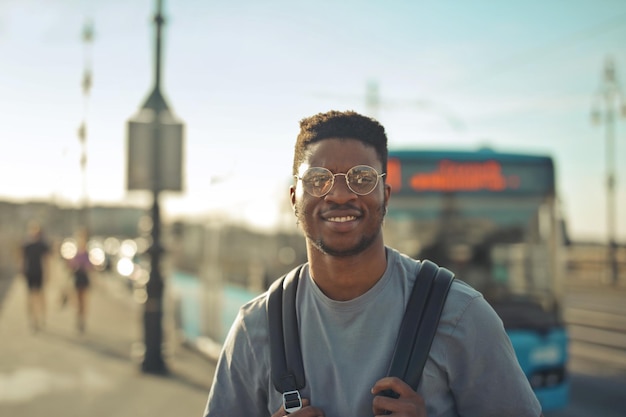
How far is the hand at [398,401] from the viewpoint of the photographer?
6.34 feet

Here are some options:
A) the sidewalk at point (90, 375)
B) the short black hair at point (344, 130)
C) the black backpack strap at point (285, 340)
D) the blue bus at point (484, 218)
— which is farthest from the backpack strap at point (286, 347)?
the blue bus at point (484, 218)

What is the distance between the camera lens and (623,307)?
21.5m

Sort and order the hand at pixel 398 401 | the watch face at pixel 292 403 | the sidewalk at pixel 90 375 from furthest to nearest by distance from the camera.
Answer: the sidewalk at pixel 90 375, the watch face at pixel 292 403, the hand at pixel 398 401

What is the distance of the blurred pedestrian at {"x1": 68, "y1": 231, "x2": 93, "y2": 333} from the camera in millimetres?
12758

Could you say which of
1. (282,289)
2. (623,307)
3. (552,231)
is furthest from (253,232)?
(623,307)

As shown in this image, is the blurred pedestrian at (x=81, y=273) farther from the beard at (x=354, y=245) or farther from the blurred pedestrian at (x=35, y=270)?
the beard at (x=354, y=245)

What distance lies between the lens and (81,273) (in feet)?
44.8

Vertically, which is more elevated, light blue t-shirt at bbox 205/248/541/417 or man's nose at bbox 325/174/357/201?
man's nose at bbox 325/174/357/201

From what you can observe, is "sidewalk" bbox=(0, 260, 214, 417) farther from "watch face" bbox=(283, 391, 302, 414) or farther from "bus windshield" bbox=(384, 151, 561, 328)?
"watch face" bbox=(283, 391, 302, 414)

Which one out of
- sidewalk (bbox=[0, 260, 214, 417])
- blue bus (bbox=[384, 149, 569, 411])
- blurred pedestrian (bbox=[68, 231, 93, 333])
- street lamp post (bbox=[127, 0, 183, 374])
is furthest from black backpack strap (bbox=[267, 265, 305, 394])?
blurred pedestrian (bbox=[68, 231, 93, 333])

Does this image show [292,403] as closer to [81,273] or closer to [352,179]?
[352,179]

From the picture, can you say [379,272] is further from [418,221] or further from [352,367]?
[418,221]

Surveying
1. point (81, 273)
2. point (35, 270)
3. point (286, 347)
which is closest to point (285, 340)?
point (286, 347)

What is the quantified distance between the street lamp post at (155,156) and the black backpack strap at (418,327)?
7326 mm
